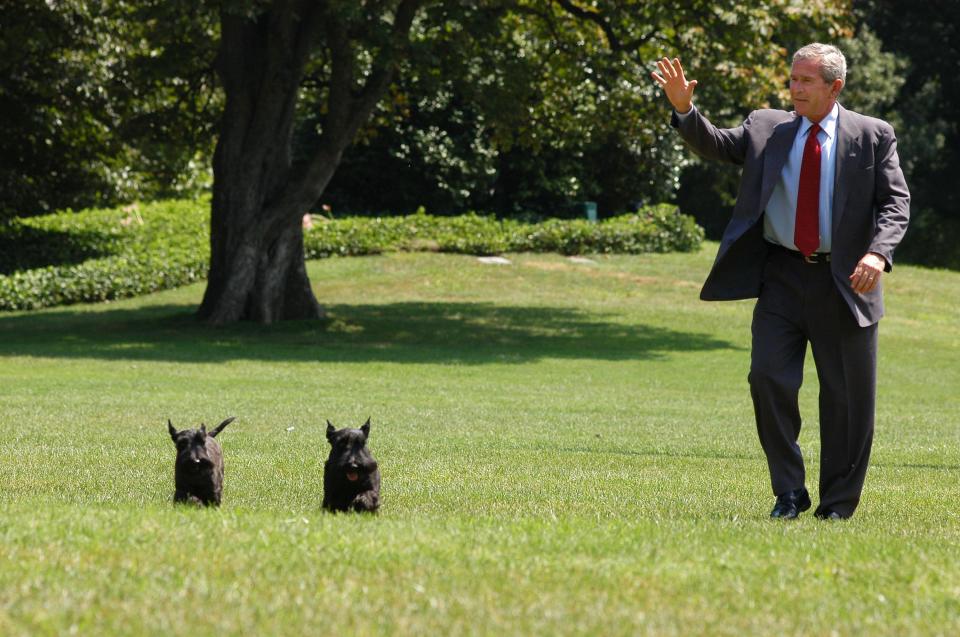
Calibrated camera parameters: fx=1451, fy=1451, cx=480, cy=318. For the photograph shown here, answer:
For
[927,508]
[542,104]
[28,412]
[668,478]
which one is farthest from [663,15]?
[927,508]

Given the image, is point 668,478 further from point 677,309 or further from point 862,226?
point 677,309

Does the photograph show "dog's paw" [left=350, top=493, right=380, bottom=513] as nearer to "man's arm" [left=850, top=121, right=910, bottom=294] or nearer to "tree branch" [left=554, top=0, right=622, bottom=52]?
"man's arm" [left=850, top=121, right=910, bottom=294]

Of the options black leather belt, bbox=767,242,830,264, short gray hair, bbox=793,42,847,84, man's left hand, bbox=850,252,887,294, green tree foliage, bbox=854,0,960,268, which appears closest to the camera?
man's left hand, bbox=850,252,887,294

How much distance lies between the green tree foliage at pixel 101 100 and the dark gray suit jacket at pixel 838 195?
1619cm

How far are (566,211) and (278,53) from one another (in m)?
19.6

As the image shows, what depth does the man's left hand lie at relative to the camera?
7328 mm

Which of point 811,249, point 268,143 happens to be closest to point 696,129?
point 811,249

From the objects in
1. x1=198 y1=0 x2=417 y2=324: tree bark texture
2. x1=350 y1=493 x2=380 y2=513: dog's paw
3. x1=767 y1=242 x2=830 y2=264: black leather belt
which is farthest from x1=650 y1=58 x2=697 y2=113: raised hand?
x1=198 y1=0 x2=417 y2=324: tree bark texture

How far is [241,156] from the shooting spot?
2645cm

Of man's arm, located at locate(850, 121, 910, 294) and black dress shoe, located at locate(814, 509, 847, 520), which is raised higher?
man's arm, located at locate(850, 121, 910, 294)

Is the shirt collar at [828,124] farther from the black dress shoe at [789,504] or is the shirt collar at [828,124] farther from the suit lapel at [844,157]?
the black dress shoe at [789,504]

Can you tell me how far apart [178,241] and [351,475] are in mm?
30531

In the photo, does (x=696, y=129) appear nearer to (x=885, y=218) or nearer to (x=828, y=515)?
(x=885, y=218)

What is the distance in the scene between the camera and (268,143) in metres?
26.5
